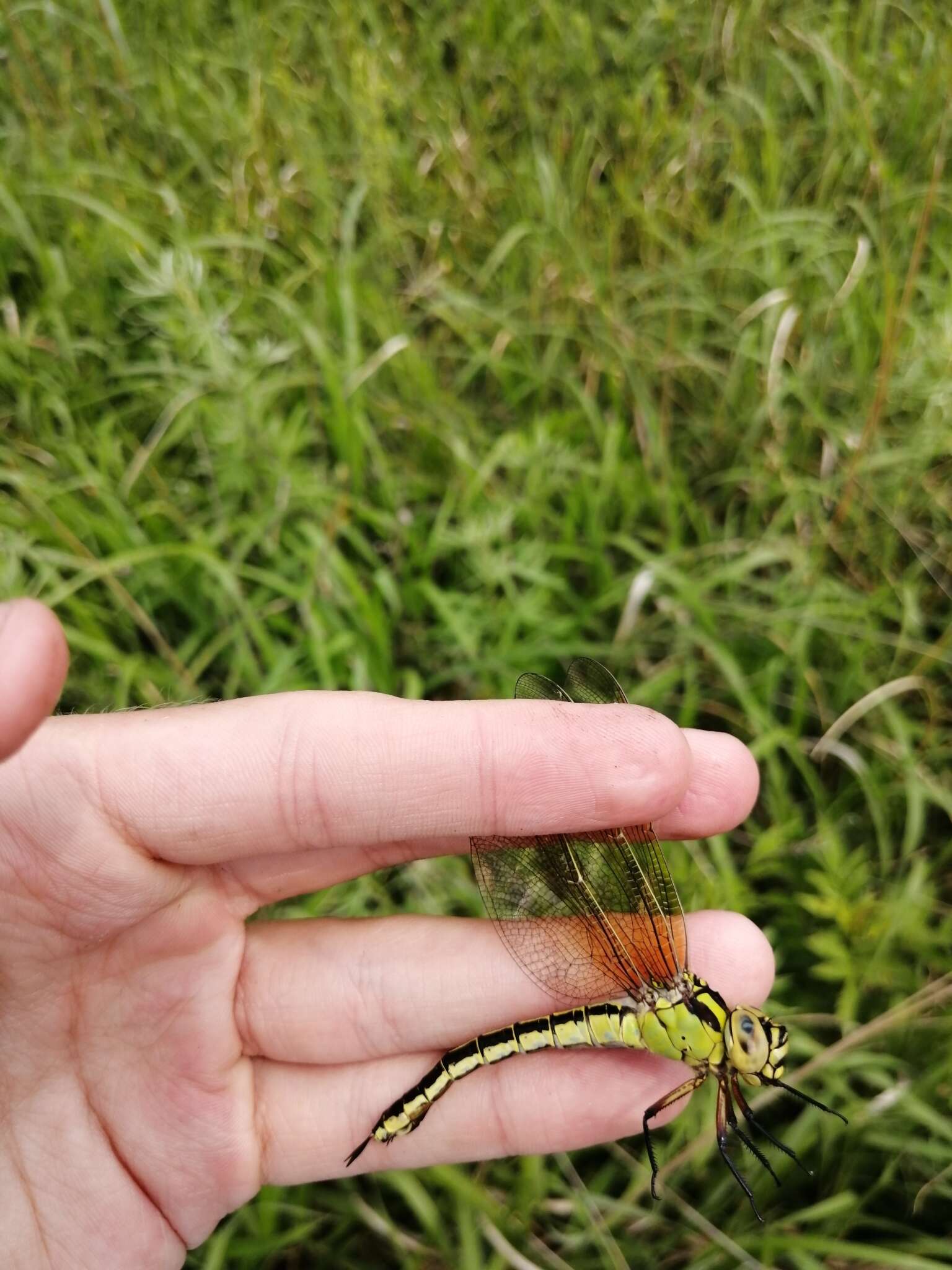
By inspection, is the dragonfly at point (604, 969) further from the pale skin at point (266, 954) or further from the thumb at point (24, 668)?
the thumb at point (24, 668)

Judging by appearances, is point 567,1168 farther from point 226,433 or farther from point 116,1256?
point 226,433

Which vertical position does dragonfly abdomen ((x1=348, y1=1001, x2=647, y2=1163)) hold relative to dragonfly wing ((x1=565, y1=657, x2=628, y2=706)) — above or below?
below

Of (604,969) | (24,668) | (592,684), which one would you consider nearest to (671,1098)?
(604,969)

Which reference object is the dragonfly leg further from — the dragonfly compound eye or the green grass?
the green grass

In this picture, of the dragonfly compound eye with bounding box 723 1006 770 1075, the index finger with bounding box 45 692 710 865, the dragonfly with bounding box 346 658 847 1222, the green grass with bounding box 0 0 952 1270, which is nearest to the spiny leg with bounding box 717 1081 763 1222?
the dragonfly with bounding box 346 658 847 1222

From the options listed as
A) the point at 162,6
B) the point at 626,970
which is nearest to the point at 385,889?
the point at 626,970

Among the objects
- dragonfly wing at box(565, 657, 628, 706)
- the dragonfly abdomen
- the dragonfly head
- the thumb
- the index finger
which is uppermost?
the thumb
